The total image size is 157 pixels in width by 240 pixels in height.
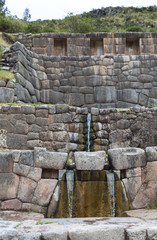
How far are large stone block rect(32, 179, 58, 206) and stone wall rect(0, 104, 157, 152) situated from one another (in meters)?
2.93

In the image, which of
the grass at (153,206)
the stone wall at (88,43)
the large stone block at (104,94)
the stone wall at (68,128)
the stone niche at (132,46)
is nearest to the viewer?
the grass at (153,206)

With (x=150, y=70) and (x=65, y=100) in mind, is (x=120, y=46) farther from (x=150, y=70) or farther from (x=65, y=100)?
(x=65, y=100)

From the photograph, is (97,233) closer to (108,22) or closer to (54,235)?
(54,235)

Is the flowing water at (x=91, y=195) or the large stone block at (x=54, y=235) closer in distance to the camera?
the large stone block at (x=54, y=235)

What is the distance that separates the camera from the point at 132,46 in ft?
42.4

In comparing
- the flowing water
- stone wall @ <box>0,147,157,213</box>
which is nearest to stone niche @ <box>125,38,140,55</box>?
stone wall @ <box>0,147,157,213</box>

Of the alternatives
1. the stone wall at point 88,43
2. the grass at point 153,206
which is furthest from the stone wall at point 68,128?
the stone wall at point 88,43

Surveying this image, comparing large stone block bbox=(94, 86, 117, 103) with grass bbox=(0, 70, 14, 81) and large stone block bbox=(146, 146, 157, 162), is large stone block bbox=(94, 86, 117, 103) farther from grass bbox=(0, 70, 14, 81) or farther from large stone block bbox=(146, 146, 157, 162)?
large stone block bbox=(146, 146, 157, 162)

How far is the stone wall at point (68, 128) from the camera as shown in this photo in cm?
780

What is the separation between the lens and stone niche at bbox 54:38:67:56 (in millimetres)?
12633

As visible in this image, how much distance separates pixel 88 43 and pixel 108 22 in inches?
904

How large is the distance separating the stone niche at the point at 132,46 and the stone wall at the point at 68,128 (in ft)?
16.8

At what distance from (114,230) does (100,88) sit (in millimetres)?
8947

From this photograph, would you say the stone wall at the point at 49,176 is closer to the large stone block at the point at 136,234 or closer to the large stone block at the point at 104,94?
the large stone block at the point at 136,234
